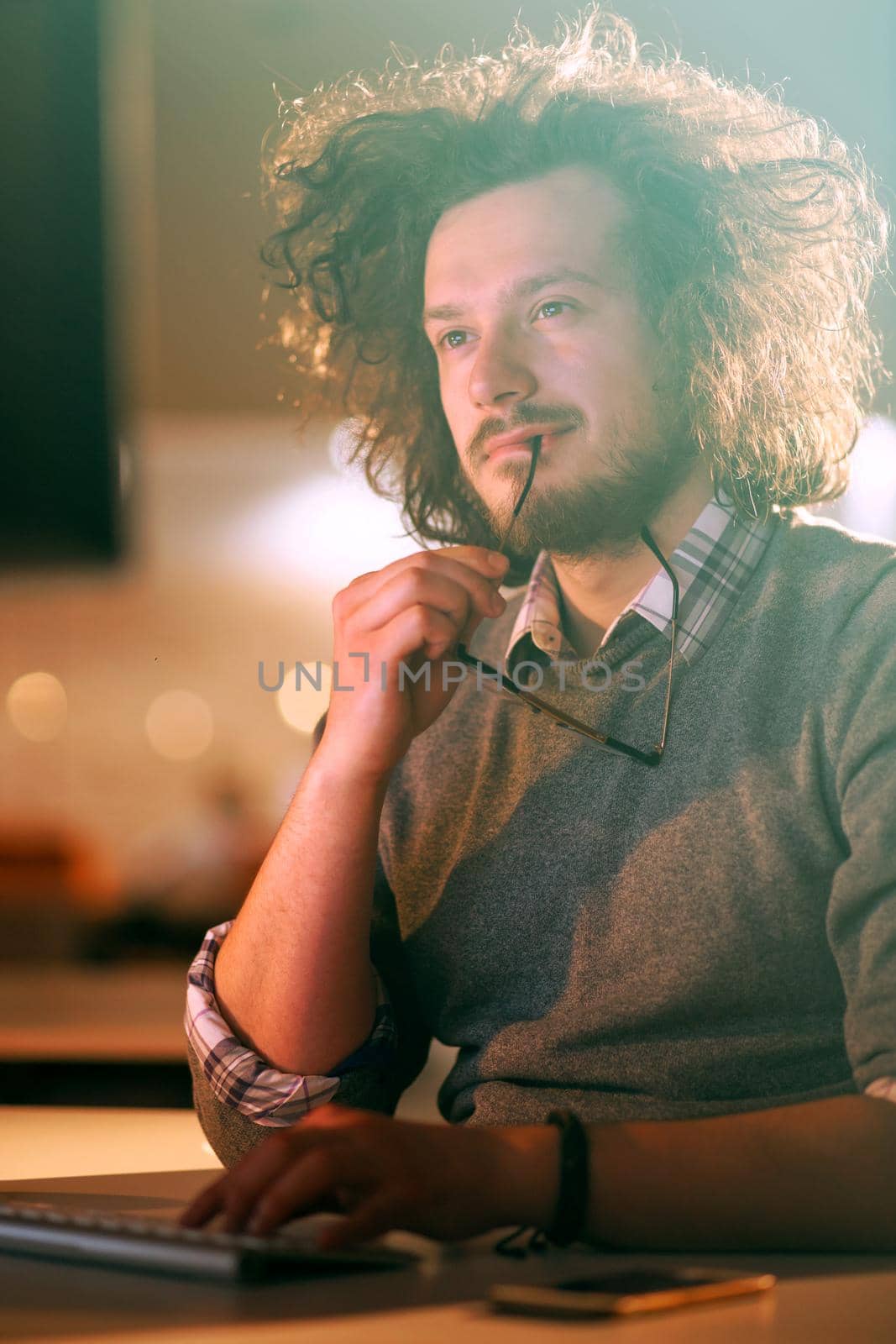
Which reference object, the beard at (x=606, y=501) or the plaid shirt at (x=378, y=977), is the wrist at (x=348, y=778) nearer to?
the plaid shirt at (x=378, y=977)

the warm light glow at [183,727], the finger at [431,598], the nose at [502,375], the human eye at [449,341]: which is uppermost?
the human eye at [449,341]

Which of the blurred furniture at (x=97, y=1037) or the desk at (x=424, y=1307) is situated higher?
the desk at (x=424, y=1307)

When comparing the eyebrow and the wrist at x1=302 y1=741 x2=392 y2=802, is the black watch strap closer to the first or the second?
the wrist at x1=302 y1=741 x2=392 y2=802

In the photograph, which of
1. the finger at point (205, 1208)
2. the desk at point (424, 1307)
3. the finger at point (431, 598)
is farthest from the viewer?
the finger at point (431, 598)

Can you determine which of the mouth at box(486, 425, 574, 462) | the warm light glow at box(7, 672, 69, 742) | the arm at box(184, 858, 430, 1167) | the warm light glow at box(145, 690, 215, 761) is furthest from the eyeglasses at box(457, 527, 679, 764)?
the warm light glow at box(145, 690, 215, 761)

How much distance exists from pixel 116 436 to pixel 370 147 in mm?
1366

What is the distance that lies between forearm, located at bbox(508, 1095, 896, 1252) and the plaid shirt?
309 millimetres

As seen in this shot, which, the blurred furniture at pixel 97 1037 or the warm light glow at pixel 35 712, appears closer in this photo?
the blurred furniture at pixel 97 1037

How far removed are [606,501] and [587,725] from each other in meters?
0.20

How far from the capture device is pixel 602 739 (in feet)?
2.99

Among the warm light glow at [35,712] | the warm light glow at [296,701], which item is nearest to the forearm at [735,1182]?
the warm light glow at [296,701]

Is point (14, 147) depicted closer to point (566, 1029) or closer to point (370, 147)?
point (370, 147)

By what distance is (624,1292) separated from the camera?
496mm

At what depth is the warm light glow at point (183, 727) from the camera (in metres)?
2.89
